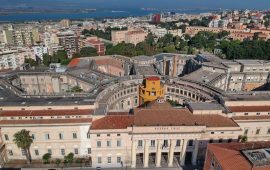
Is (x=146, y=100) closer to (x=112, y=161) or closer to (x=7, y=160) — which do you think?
(x=112, y=161)

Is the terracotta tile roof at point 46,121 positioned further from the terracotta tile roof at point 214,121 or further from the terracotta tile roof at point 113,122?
the terracotta tile roof at point 214,121

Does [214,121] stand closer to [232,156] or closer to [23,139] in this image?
[232,156]

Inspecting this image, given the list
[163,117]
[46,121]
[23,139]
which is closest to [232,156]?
[163,117]

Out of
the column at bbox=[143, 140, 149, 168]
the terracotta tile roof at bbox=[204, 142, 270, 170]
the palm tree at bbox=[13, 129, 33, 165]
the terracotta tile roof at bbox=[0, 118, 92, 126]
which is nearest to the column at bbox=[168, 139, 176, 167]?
the column at bbox=[143, 140, 149, 168]

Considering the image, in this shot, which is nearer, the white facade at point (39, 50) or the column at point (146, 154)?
the column at point (146, 154)

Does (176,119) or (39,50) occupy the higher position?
(39,50)

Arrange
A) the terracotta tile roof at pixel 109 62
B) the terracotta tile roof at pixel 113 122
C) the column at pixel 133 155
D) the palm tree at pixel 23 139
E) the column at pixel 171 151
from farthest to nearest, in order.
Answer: the terracotta tile roof at pixel 109 62 < the column at pixel 171 151 < the column at pixel 133 155 < the terracotta tile roof at pixel 113 122 < the palm tree at pixel 23 139

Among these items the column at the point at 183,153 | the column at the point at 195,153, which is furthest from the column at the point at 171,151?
the column at the point at 195,153
